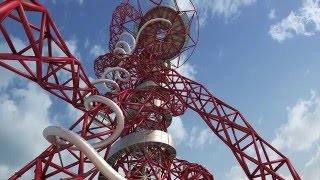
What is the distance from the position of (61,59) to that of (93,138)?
21.8 feet

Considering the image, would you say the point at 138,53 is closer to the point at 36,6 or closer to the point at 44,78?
the point at 44,78

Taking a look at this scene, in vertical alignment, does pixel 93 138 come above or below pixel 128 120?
below

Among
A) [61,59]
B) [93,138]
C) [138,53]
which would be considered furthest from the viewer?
[138,53]

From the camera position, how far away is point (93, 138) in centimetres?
2247

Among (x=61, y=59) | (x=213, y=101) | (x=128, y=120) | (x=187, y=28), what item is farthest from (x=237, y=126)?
(x=187, y=28)

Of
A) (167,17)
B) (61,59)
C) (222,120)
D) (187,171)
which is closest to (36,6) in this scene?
(61,59)

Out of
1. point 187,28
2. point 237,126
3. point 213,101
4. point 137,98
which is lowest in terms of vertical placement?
point 237,126

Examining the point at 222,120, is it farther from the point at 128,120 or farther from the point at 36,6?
→ the point at 36,6

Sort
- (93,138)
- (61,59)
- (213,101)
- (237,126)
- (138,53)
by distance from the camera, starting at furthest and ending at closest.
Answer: (138,53) → (213,101) → (237,126) → (93,138) → (61,59)

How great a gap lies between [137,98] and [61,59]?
48.1 ft

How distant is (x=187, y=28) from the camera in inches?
1649

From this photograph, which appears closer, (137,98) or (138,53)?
(137,98)

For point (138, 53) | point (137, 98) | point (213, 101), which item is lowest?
point (213, 101)

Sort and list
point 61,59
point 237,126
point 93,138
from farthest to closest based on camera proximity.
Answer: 1. point 237,126
2. point 93,138
3. point 61,59
